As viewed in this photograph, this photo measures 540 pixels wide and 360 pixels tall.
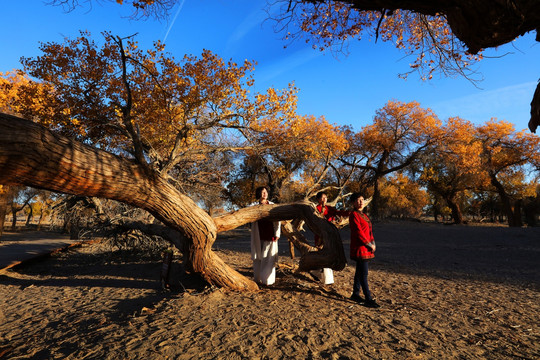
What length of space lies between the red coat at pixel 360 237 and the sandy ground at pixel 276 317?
700 mm

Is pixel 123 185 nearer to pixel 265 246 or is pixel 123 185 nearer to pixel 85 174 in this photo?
pixel 85 174

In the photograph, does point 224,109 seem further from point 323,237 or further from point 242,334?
point 242,334

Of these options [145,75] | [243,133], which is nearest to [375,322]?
[243,133]

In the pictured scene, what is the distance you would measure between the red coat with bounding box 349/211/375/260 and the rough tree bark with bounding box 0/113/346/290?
24cm

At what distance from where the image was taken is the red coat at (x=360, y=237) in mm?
4105

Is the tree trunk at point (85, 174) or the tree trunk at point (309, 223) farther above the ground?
the tree trunk at point (85, 174)

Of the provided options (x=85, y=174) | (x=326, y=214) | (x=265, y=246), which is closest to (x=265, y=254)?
(x=265, y=246)

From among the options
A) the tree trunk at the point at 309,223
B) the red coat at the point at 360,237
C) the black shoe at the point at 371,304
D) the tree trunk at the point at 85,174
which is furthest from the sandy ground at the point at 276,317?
the tree trunk at the point at 85,174

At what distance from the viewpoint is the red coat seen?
13.5ft

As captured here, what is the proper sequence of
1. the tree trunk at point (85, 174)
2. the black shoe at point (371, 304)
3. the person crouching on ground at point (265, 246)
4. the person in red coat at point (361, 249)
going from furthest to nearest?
the person crouching on ground at point (265, 246) < the person in red coat at point (361, 249) < the black shoe at point (371, 304) < the tree trunk at point (85, 174)

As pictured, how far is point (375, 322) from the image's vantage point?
3.31 meters

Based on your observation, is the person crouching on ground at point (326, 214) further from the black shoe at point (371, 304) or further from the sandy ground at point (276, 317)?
the black shoe at point (371, 304)

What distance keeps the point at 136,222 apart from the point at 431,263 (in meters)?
8.21

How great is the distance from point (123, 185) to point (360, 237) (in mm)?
3152
